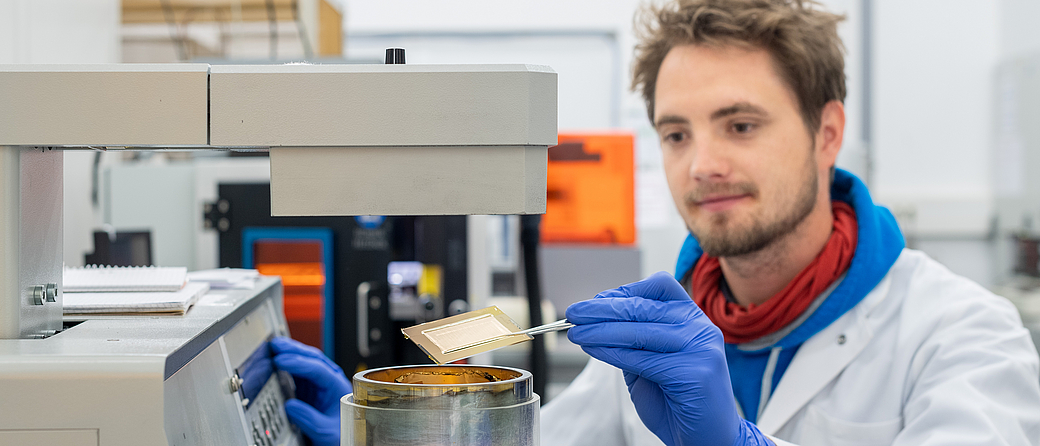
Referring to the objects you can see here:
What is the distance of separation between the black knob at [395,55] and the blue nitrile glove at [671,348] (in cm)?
34

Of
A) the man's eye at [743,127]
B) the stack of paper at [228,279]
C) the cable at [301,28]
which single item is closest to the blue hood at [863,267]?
the man's eye at [743,127]

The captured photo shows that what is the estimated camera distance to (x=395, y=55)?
0.62 meters

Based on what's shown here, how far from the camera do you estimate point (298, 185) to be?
1.94 ft

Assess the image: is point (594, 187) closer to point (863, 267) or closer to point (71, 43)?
point (863, 267)

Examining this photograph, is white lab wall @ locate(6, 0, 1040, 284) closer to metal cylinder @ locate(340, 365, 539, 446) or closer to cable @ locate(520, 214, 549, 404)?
cable @ locate(520, 214, 549, 404)

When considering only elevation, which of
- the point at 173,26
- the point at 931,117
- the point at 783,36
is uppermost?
the point at 173,26

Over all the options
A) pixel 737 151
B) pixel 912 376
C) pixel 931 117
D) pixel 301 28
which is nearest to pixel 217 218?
pixel 301 28

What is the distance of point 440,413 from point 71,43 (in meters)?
1.74

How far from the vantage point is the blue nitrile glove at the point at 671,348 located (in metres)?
0.78

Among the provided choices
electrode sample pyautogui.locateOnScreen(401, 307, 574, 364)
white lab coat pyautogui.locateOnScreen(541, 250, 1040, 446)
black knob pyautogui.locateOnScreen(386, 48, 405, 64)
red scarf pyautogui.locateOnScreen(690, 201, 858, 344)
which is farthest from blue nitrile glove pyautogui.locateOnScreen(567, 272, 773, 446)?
red scarf pyautogui.locateOnScreen(690, 201, 858, 344)

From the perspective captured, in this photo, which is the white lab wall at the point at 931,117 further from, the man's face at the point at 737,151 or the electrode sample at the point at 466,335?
the electrode sample at the point at 466,335

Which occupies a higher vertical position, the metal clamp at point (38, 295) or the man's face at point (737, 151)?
the man's face at point (737, 151)

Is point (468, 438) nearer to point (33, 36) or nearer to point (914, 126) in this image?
point (33, 36)

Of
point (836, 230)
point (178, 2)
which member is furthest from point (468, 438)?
point (178, 2)
